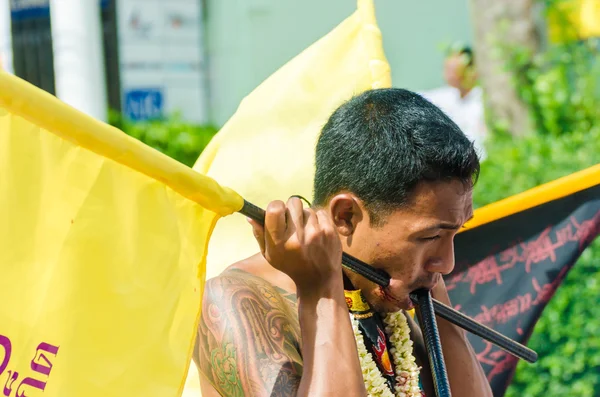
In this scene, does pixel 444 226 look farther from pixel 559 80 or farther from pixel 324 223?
pixel 559 80

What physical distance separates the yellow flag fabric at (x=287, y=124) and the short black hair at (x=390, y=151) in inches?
32.0

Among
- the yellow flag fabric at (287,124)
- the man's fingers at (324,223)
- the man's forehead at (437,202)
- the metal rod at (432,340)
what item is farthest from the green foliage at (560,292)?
the man's fingers at (324,223)

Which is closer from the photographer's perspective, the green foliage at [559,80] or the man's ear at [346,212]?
the man's ear at [346,212]

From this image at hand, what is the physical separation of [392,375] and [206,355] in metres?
0.65

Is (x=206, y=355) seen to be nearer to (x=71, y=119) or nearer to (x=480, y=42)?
(x=71, y=119)

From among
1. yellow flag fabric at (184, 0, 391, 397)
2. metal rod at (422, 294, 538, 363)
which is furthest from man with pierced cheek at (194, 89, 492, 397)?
yellow flag fabric at (184, 0, 391, 397)

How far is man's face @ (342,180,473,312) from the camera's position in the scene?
250 cm

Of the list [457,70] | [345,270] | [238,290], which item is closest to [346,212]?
[345,270]

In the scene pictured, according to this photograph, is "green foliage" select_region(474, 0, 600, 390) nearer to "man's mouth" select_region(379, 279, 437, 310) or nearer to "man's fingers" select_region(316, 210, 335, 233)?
"man's mouth" select_region(379, 279, 437, 310)

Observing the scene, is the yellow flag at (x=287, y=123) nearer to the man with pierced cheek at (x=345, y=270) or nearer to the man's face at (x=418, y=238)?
the man with pierced cheek at (x=345, y=270)

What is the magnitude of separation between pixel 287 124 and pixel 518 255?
3.26ft

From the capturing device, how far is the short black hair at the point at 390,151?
2494mm

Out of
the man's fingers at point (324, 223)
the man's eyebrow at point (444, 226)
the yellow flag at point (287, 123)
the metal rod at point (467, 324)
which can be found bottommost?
the man's fingers at point (324, 223)

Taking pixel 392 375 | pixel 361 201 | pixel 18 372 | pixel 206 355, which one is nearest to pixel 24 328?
pixel 18 372
